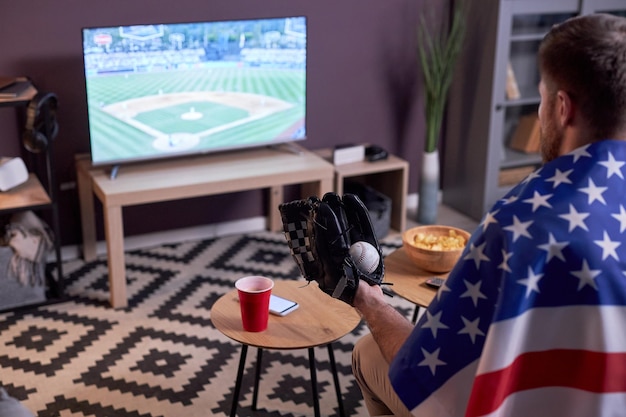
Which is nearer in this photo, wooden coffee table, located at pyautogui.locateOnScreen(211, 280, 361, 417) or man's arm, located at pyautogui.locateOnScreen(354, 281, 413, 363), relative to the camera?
man's arm, located at pyautogui.locateOnScreen(354, 281, 413, 363)

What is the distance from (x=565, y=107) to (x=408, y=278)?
1.23 meters

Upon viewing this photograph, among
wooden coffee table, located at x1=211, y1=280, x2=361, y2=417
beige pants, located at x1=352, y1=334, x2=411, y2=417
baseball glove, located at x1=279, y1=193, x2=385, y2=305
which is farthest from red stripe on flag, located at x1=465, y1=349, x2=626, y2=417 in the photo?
wooden coffee table, located at x1=211, y1=280, x2=361, y2=417

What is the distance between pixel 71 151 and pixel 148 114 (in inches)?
16.4

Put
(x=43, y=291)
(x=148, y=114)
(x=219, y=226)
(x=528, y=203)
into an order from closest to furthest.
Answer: (x=528, y=203), (x=43, y=291), (x=148, y=114), (x=219, y=226)

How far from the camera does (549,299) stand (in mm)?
1486

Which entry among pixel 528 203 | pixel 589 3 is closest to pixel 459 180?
pixel 589 3

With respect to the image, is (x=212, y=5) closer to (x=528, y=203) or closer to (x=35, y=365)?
(x=35, y=365)

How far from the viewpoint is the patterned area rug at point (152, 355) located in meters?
2.77

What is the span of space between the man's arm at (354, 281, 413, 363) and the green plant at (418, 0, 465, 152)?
7.83 ft

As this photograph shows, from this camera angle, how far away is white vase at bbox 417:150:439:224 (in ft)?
14.2

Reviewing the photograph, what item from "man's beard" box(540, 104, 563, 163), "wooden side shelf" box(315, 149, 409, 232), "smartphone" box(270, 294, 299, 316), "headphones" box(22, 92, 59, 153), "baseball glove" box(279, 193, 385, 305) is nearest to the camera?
"man's beard" box(540, 104, 563, 163)

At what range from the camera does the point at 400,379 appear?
5.36ft

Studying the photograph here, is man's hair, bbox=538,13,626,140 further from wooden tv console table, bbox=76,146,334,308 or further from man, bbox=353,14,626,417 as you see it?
wooden tv console table, bbox=76,146,334,308

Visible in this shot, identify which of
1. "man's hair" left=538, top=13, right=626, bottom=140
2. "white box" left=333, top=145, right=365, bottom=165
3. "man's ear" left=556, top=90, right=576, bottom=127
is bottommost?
"white box" left=333, top=145, right=365, bottom=165
